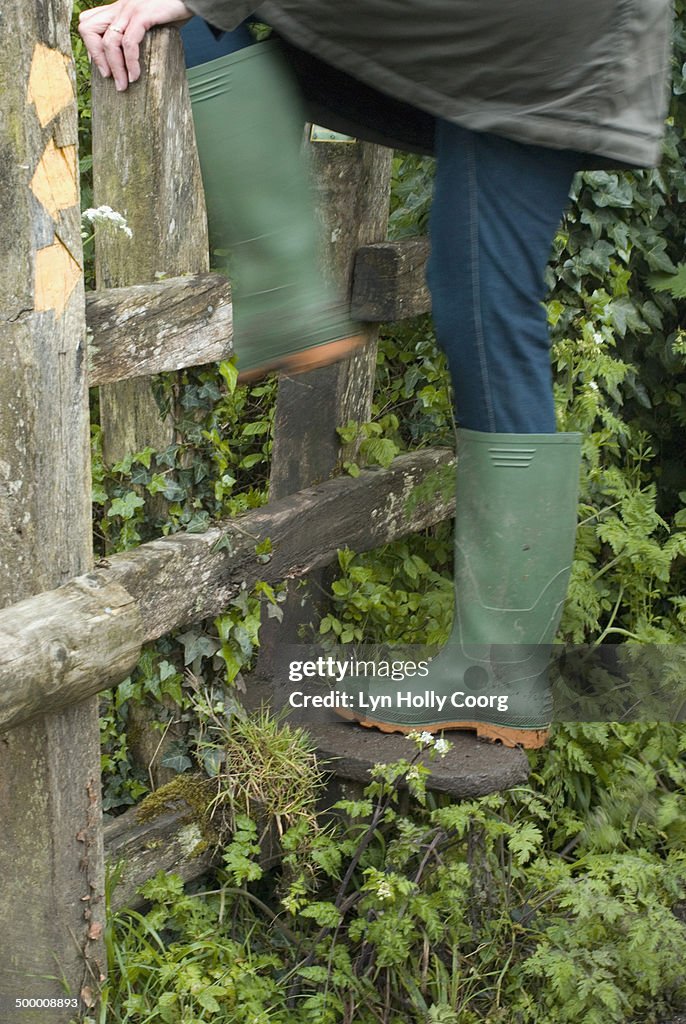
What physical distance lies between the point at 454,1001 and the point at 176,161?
1751 millimetres

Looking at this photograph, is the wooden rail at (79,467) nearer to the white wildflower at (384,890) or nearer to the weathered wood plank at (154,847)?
the weathered wood plank at (154,847)

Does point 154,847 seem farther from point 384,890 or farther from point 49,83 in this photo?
point 49,83

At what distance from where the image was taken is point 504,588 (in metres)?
2.56

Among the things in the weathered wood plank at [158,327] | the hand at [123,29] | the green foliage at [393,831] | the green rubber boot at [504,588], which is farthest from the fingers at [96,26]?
Result: the green rubber boot at [504,588]

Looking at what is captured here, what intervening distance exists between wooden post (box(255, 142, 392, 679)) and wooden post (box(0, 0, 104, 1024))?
2.91 ft

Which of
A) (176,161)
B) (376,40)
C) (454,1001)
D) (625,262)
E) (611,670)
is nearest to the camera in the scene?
(376,40)

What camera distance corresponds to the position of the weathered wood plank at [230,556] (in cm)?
191

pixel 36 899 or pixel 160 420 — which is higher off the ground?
pixel 160 420

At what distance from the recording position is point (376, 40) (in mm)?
2176

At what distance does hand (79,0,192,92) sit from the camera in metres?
2.17

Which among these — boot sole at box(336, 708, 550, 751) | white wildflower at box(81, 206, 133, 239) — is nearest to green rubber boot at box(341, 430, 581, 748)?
boot sole at box(336, 708, 550, 751)

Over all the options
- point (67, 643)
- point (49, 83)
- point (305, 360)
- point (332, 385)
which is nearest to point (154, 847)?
point (67, 643)

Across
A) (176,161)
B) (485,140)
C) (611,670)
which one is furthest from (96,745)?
(611,670)

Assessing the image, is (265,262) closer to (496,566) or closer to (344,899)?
(496,566)
